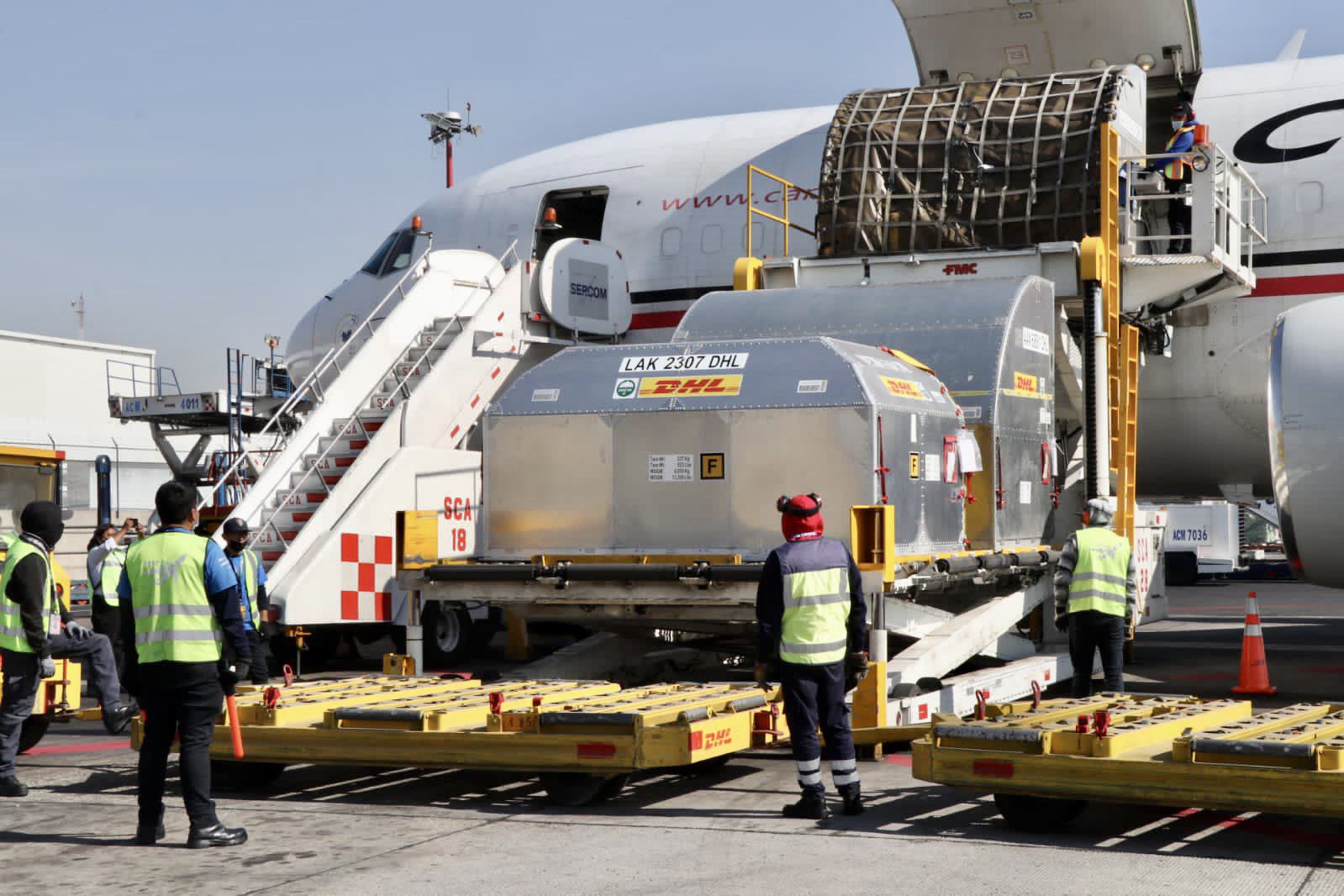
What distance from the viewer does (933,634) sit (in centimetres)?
1048

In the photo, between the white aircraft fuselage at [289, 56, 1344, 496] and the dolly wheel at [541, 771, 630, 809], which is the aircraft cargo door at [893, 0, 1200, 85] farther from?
the dolly wheel at [541, 771, 630, 809]

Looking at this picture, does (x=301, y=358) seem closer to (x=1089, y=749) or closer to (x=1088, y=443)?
(x=1088, y=443)

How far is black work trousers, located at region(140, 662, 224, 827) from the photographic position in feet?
23.1

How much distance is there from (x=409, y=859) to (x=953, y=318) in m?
6.95

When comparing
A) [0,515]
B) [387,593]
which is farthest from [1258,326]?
[0,515]

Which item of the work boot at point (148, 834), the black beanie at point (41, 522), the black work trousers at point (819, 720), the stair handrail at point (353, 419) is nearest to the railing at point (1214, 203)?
the stair handrail at point (353, 419)

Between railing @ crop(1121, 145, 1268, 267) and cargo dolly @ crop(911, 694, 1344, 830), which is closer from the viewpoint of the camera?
cargo dolly @ crop(911, 694, 1344, 830)

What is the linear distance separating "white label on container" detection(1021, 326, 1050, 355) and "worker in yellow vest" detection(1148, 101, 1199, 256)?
2.46 m

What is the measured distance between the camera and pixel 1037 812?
279 inches

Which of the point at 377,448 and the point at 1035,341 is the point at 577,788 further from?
the point at 377,448

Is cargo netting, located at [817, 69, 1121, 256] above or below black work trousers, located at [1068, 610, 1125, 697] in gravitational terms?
above

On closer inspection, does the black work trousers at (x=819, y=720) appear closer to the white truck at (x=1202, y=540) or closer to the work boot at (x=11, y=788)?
the work boot at (x=11, y=788)

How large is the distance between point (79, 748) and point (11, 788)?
7.26 feet

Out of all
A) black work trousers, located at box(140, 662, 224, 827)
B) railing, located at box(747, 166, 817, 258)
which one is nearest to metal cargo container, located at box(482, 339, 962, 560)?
black work trousers, located at box(140, 662, 224, 827)
